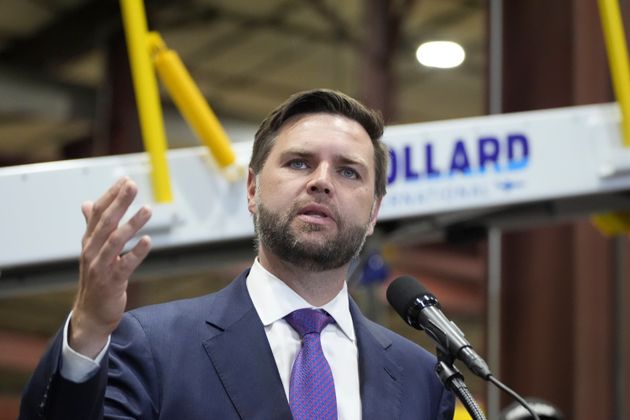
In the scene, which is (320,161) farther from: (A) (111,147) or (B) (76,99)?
(B) (76,99)

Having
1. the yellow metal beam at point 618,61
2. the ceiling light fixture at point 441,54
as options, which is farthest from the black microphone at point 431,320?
the ceiling light fixture at point 441,54

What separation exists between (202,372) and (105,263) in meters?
0.45

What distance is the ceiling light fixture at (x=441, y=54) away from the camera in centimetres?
1238

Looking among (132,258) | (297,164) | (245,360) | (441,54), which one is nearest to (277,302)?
(245,360)

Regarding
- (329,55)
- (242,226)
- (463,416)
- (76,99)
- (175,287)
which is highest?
(329,55)

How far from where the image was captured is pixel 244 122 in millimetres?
13445

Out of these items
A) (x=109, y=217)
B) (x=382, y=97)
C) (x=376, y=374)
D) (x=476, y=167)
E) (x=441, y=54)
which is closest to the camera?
(x=109, y=217)

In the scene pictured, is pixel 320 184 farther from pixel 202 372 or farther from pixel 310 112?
pixel 202 372

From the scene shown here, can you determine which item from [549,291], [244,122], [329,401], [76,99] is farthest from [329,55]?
[329,401]

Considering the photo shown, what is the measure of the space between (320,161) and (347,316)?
1.13ft

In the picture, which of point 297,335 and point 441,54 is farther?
point 441,54

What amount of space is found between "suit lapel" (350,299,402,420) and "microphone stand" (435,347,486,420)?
0.18m

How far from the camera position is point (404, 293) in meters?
2.25

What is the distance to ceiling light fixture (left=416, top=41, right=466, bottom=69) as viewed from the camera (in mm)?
12383
